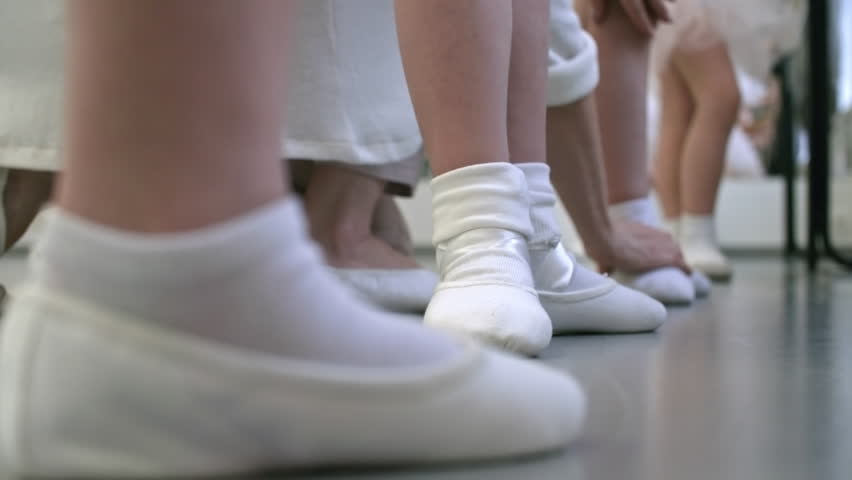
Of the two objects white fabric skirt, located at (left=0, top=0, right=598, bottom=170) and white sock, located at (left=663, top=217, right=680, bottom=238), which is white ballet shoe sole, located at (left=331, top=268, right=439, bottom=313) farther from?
white sock, located at (left=663, top=217, right=680, bottom=238)

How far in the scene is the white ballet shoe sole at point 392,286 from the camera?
105cm

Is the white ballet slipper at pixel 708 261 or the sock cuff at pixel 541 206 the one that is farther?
the white ballet slipper at pixel 708 261

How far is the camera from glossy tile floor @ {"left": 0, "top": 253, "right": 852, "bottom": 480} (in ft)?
1.23

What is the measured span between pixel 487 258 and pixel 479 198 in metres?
0.05

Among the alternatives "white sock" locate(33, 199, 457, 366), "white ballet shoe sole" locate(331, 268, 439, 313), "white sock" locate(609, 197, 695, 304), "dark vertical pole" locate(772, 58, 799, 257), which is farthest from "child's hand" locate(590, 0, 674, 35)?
"dark vertical pole" locate(772, 58, 799, 257)

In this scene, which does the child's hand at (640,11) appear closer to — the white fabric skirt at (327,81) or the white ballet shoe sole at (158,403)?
the white fabric skirt at (327,81)

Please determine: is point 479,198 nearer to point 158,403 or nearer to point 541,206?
point 541,206

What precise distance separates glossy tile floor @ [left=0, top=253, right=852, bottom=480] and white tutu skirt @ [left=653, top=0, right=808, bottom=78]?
93 centimetres

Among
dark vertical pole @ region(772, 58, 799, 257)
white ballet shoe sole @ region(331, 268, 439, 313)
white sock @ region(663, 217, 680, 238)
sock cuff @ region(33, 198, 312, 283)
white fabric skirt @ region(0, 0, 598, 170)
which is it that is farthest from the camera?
dark vertical pole @ region(772, 58, 799, 257)

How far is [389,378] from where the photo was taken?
35 cm

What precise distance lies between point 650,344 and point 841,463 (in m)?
0.39

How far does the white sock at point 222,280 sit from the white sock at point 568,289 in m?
0.38

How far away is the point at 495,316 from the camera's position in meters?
0.58

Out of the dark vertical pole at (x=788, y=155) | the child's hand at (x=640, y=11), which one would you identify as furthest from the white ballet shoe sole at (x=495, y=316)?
the dark vertical pole at (x=788, y=155)
